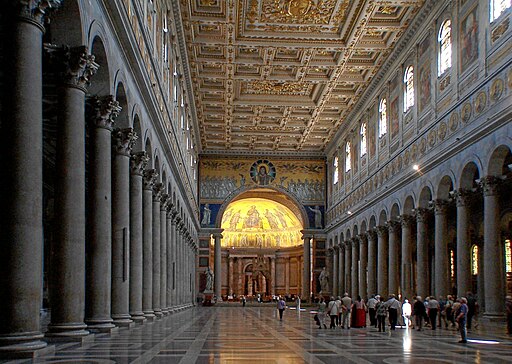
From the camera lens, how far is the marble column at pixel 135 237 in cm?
2253

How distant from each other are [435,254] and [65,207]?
2009 cm

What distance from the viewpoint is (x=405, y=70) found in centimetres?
3597

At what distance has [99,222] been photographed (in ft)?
55.0

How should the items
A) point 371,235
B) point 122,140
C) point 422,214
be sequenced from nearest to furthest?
point 122,140 < point 422,214 < point 371,235

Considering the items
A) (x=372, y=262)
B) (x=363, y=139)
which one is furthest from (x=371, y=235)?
(x=363, y=139)

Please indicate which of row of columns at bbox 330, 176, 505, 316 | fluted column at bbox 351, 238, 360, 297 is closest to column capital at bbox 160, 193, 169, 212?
row of columns at bbox 330, 176, 505, 316

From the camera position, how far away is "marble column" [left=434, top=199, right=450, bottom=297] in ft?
96.4

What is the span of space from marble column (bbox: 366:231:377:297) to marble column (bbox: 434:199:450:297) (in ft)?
42.6

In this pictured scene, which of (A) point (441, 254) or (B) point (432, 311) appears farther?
(A) point (441, 254)

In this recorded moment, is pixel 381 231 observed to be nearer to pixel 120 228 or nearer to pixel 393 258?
pixel 393 258

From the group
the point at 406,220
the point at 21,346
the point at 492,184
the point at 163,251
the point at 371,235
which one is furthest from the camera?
the point at 371,235

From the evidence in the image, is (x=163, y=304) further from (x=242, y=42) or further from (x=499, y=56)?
(x=499, y=56)

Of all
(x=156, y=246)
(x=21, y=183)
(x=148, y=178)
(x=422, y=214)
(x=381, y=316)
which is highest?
(x=148, y=178)

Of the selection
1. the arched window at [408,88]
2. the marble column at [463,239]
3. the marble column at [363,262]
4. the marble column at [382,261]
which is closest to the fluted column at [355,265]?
the marble column at [363,262]
